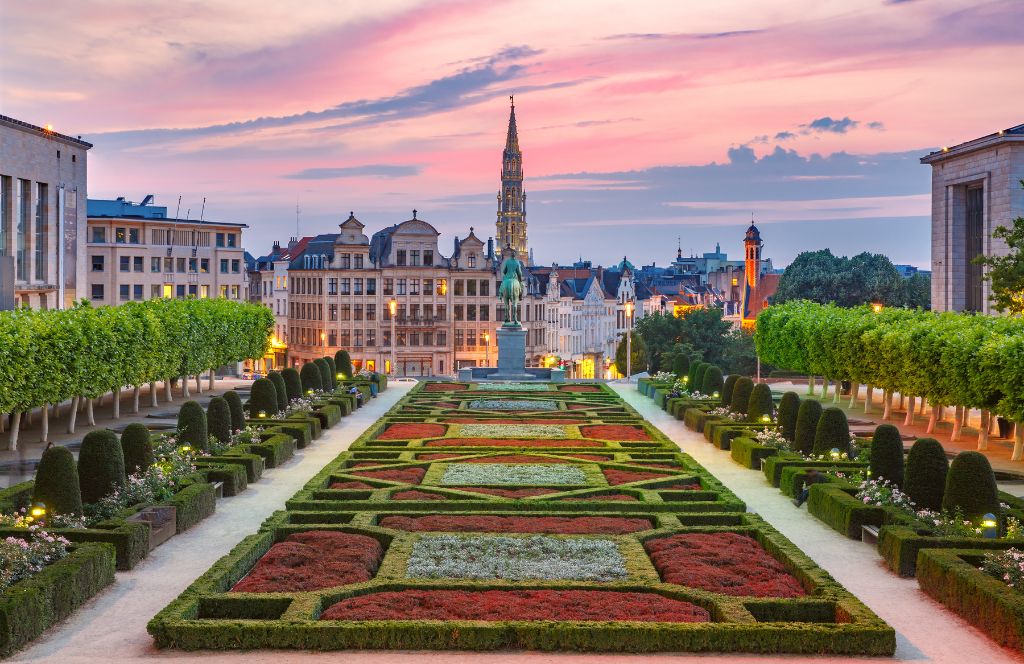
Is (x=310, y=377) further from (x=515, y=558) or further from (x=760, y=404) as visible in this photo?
(x=515, y=558)

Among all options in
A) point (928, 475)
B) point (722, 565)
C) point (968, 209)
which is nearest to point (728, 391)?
point (928, 475)

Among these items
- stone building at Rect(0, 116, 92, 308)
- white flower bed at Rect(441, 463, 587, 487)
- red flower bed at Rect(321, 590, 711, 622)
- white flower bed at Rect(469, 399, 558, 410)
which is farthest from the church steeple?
red flower bed at Rect(321, 590, 711, 622)

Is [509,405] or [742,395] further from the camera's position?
[509,405]

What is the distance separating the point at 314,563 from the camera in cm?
2258

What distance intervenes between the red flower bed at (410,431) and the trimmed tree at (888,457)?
719 inches

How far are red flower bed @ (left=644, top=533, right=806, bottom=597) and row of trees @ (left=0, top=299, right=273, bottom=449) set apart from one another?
82.7 feet

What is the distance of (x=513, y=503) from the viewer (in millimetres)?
28438

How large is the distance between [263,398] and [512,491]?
1737 cm

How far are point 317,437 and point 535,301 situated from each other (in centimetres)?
8640

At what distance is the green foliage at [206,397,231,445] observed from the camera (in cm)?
3709

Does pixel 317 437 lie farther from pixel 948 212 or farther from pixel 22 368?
pixel 948 212

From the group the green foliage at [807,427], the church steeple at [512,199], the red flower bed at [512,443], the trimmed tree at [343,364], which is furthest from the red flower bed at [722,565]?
the church steeple at [512,199]

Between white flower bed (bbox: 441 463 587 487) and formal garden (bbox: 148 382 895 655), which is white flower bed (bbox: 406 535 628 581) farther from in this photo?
white flower bed (bbox: 441 463 587 487)

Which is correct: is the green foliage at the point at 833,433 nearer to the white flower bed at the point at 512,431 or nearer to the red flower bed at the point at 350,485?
the white flower bed at the point at 512,431
